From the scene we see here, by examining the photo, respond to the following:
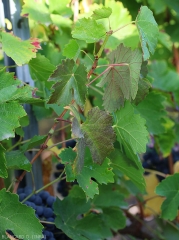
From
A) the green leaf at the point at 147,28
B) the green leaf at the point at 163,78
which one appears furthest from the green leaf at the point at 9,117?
the green leaf at the point at 163,78

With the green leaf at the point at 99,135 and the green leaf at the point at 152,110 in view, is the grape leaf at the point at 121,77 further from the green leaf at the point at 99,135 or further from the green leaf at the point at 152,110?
the green leaf at the point at 152,110

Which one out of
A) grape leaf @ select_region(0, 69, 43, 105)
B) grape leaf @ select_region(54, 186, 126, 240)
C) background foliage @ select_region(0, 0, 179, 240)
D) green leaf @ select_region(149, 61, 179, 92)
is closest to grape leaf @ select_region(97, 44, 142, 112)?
background foliage @ select_region(0, 0, 179, 240)

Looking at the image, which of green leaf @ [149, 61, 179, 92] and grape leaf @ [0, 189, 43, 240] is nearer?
grape leaf @ [0, 189, 43, 240]

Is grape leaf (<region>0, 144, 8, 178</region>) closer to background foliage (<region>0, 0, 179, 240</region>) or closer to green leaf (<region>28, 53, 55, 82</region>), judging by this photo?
background foliage (<region>0, 0, 179, 240</region>)

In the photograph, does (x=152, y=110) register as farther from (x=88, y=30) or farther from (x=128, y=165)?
(x=88, y=30)

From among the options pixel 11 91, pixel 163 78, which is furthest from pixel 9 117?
pixel 163 78

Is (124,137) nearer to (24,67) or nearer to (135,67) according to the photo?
(135,67)

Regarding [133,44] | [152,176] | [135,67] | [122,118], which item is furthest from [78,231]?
[152,176]
